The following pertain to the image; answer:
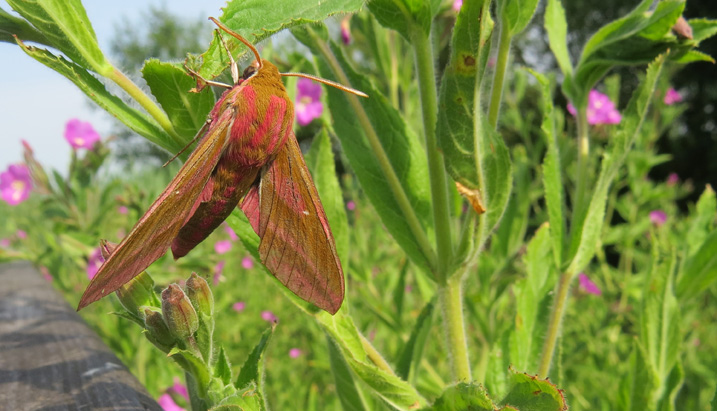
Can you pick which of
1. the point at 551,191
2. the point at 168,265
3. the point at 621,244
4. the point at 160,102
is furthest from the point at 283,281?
the point at 621,244

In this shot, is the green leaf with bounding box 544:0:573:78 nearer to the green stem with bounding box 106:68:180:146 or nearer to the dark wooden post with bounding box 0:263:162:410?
the green stem with bounding box 106:68:180:146

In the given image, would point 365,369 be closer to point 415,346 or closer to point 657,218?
point 415,346

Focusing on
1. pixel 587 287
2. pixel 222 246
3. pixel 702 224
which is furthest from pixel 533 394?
pixel 222 246

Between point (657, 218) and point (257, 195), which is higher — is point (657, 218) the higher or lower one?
the higher one

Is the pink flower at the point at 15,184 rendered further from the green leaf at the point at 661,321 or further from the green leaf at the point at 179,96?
the green leaf at the point at 661,321

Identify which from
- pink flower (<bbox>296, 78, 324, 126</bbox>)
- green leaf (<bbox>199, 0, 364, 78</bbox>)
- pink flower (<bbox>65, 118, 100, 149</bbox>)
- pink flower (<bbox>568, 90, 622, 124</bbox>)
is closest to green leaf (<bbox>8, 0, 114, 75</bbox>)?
green leaf (<bbox>199, 0, 364, 78</bbox>)

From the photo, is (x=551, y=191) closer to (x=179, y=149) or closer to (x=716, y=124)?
(x=179, y=149)
